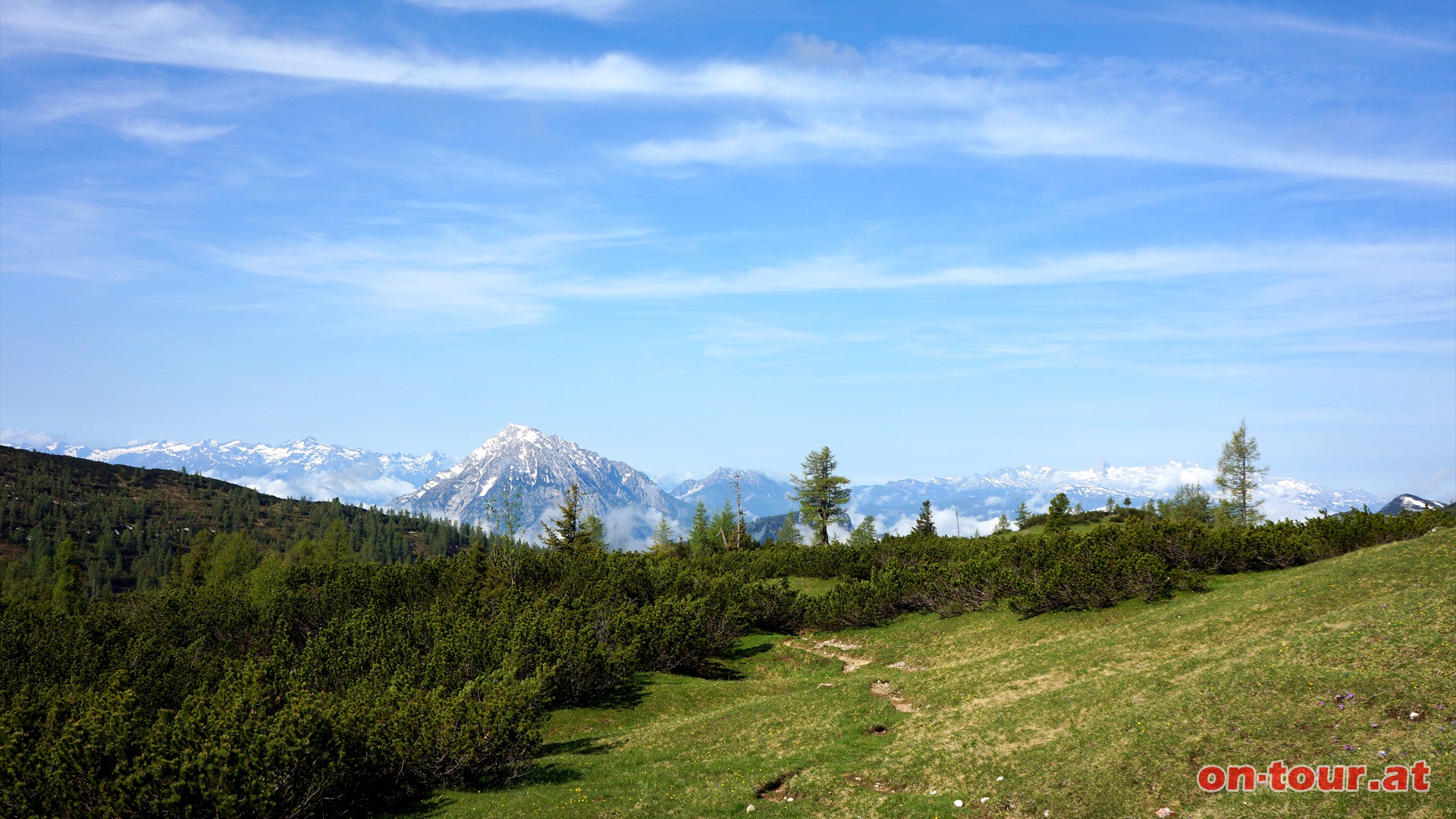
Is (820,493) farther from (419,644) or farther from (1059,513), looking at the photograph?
(419,644)

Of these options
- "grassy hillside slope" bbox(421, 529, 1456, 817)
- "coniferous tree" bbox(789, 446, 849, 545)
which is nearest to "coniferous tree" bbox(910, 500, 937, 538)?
"coniferous tree" bbox(789, 446, 849, 545)

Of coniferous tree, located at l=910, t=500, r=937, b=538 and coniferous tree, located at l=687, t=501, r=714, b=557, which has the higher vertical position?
coniferous tree, located at l=910, t=500, r=937, b=538

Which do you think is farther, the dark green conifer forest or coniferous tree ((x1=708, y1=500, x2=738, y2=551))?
coniferous tree ((x1=708, y1=500, x2=738, y2=551))

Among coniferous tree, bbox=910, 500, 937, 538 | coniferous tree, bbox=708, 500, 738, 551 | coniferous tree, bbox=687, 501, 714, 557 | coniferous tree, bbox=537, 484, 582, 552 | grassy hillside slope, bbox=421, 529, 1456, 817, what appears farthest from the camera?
coniferous tree, bbox=708, 500, 738, 551

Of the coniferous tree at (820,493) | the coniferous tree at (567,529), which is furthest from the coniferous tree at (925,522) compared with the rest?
the coniferous tree at (567,529)

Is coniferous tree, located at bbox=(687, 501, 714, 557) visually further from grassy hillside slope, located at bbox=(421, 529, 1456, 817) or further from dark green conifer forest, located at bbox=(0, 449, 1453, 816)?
grassy hillside slope, located at bbox=(421, 529, 1456, 817)

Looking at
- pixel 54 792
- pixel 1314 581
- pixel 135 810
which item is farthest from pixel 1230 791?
pixel 54 792

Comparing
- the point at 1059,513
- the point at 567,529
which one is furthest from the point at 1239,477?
the point at 567,529

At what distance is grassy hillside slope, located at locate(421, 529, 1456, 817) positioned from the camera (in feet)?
56.4

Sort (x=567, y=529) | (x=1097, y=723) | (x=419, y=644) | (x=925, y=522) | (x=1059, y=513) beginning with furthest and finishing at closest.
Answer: (x=925, y=522)
(x=567, y=529)
(x=1059, y=513)
(x=419, y=644)
(x=1097, y=723)

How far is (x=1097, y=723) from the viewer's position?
868 inches

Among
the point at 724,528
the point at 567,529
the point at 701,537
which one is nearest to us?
the point at 567,529

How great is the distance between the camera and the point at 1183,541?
151 ft

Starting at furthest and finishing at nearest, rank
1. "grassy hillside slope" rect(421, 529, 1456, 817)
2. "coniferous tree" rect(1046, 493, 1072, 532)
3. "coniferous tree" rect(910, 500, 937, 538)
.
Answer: "coniferous tree" rect(910, 500, 937, 538) < "coniferous tree" rect(1046, 493, 1072, 532) < "grassy hillside slope" rect(421, 529, 1456, 817)
